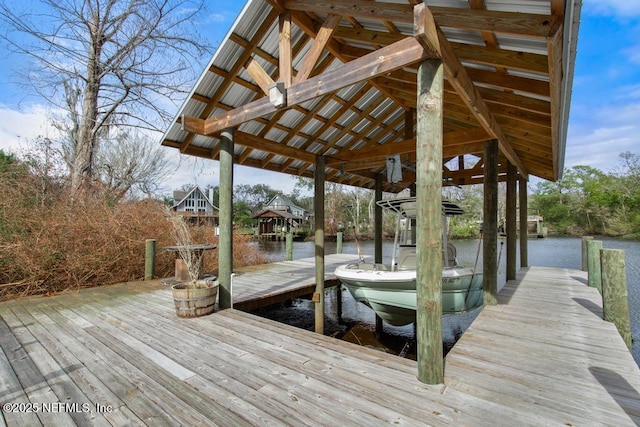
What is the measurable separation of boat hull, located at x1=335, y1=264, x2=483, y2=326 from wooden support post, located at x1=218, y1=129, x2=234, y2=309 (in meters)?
1.88

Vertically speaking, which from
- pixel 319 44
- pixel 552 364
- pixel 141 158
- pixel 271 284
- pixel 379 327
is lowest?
pixel 379 327

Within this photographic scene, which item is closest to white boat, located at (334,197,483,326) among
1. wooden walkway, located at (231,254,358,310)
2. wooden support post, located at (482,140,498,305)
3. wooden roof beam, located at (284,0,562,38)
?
wooden support post, located at (482,140,498,305)

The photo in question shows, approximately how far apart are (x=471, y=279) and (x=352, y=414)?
3.87 m

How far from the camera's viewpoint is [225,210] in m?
4.11

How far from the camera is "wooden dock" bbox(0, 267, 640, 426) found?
1.86 metres

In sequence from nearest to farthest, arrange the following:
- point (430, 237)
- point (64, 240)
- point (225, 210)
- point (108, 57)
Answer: point (430, 237)
point (225, 210)
point (64, 240)
point (108, 57)

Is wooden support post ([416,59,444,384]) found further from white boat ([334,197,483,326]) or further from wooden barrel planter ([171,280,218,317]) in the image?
wooden barrel planter ([171,280,218,317])

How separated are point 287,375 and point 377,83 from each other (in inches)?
166

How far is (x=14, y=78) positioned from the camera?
325 inches

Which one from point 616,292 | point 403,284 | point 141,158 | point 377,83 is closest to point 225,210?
point 403,284

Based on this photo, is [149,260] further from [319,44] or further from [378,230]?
[319,44]

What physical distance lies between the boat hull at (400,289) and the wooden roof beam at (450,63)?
7.33ft

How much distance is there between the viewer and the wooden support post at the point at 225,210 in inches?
162

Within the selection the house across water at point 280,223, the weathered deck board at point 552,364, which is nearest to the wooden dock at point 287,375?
the weathered deck board at point 552,364
